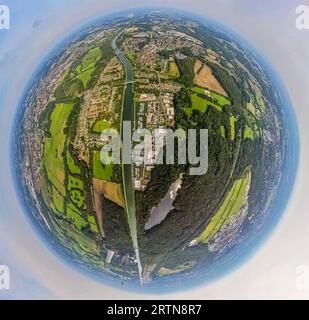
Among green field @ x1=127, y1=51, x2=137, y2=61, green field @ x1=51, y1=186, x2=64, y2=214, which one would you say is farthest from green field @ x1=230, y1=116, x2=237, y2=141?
green field @ x1=51, y1=186, x2=64, y2=214

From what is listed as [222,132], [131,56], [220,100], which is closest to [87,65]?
[131,56]

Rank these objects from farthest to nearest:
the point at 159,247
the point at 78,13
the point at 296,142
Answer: the point at 78,13
the point at 296,142
the point at 159,247

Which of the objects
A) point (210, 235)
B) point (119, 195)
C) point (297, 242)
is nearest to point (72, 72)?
point (119, 195)

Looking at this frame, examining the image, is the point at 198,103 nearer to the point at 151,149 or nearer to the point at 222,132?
the point at 222,132

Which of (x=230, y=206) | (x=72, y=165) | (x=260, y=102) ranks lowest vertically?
(x=230, y=206)

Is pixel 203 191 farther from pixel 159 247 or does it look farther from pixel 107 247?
pixel 107 247

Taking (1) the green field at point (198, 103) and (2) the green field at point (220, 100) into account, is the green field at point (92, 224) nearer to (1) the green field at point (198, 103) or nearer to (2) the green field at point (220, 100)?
(1) the green field at point (198, 103)
